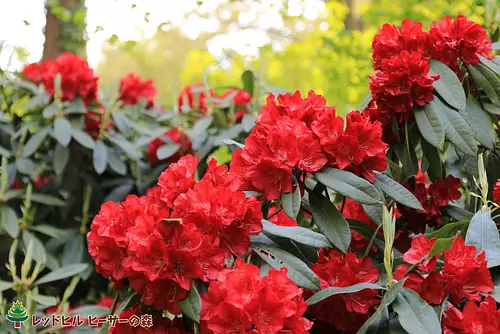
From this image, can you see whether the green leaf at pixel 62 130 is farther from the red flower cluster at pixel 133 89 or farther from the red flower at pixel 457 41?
the red flower at pixel 457 41

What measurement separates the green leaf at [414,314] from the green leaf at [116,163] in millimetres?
1487

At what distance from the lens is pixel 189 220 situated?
85 cm

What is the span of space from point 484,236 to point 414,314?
201mm

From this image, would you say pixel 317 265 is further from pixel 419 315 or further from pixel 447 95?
pixel 447 95

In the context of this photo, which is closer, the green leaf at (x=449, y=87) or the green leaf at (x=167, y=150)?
the green leaf at (x=449, y=87)

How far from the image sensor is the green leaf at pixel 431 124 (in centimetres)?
104

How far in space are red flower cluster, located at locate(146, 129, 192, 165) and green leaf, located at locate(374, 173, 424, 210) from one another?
129 centimetres

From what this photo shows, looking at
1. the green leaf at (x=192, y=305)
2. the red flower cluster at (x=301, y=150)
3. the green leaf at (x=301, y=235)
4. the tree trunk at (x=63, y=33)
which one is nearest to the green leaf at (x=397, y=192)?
the red flower cluster at (x=301, y=150)

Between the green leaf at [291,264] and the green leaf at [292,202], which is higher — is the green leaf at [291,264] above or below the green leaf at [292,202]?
below

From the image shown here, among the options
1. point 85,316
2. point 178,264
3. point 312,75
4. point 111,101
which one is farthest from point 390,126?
point 312,75

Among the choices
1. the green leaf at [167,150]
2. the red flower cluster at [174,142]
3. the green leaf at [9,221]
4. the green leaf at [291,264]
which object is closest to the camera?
the green leaf at [291,264]

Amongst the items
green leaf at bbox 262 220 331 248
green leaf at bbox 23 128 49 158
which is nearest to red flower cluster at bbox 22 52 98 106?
green leaf at bbox 23 128 49 158

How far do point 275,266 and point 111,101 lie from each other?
1456mm

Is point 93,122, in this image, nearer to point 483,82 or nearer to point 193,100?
point 193,100
